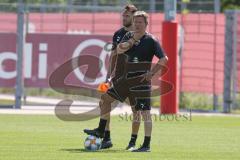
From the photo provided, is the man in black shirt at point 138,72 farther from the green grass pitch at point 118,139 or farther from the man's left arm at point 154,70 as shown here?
the green grass pitch at point 118,139

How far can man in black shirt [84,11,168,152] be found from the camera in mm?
13727

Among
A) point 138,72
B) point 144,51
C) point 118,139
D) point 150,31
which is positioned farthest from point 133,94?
point 150,31

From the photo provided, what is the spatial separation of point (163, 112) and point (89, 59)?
12.2ft

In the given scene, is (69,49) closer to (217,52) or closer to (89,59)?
(89,59)

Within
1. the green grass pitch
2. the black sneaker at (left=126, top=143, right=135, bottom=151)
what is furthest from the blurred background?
the black sneaker at (left=126, top=143, right=135, bottom=151)

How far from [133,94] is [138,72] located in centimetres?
38

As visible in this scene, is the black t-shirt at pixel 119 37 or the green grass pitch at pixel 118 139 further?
the black t-shirt at pixel 119 37

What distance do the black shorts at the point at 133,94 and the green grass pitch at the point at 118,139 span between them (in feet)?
2.57

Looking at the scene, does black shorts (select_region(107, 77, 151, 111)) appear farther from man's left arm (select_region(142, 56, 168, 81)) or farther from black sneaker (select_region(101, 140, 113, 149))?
black sneaker (select_region(101, 140, 113, 149))

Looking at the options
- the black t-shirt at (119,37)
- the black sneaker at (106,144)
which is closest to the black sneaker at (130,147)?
the black sneaker at (106,144)

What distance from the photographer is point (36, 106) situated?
26172 mm

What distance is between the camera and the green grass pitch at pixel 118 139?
Result: 42.4 ft

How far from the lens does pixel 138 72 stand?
1393 centimetres

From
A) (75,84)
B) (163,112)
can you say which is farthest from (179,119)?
(75,84)
